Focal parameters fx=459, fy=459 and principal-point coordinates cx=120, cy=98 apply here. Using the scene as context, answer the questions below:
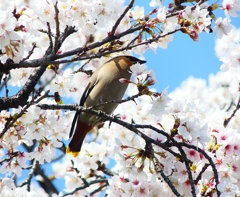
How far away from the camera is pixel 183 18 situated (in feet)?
9.12

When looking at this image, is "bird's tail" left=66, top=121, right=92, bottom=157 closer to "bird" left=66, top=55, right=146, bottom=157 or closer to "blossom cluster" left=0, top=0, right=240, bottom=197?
"bird" left=66, top=55, right=146, bottom=157

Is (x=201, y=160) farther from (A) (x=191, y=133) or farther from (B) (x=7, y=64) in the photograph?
(B) (x=7, y=64)

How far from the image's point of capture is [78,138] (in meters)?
4.18

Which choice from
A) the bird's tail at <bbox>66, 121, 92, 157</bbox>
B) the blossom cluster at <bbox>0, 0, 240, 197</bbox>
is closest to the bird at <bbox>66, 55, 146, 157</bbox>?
the bird's tail at <bbox>66, 121, 92, 157</bbox>

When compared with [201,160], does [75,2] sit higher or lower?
higher

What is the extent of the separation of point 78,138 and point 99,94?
1.50ft

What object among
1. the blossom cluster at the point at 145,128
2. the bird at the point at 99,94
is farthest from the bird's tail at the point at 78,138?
the blossom cluster at the point at 145,128

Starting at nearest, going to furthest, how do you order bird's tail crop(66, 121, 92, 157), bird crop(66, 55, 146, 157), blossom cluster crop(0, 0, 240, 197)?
blossom cluster crop(0, 0, 240, 197)
bird crop(66, 55, 146, 157)
bird's tail crop(66, 121, 92, 157)

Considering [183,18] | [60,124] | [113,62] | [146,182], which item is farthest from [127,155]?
[113,62]

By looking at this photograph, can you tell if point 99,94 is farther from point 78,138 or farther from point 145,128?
point 145,128

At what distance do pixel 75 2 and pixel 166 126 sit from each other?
1.02 meters

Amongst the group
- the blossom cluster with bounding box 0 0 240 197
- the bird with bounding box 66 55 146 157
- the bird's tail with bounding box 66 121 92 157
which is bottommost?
the blossom cluster with bounding box 0 0 240 197

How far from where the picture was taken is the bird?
4035mm

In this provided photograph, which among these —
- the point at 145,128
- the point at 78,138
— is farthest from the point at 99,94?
the point at 145,128
